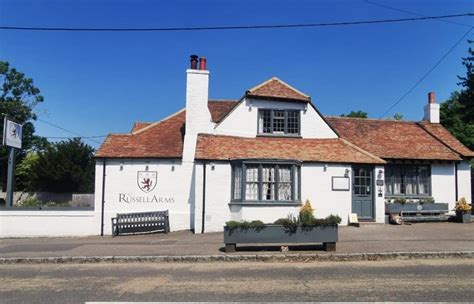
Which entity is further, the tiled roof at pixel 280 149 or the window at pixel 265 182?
the tiled roof at pixel 280 149

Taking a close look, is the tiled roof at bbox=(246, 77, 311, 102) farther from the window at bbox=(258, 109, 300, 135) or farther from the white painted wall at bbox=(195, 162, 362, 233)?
the white painted wall at bbox=(195, 162, 362, 233)

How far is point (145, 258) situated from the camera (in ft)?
40.4

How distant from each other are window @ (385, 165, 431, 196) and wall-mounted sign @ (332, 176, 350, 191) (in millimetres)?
3460

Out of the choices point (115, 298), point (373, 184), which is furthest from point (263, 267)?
point (373, 184)

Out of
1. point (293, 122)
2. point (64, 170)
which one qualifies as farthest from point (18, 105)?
point (293, 122)

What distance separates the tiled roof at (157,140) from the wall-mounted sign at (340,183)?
20.9 feet

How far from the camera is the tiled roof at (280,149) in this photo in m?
19.5

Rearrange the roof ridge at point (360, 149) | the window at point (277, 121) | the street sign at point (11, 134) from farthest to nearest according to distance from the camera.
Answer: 1. the window at point (277, 121)
2. the roof ridge at point (360, 149)
3. the street sign at point (11, 134)

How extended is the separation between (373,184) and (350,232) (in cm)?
408

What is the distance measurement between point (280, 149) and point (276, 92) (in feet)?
9.93

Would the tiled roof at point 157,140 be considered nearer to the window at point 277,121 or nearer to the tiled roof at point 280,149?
the tiled roof at point 280,149

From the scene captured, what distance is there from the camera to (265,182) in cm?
1892

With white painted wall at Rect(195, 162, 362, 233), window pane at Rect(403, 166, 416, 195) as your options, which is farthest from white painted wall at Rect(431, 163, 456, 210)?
white painted wall at Rect(195, 162, 362, 233)

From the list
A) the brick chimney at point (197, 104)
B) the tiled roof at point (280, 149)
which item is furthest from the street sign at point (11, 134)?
the tiled roof at point (280, 149)
